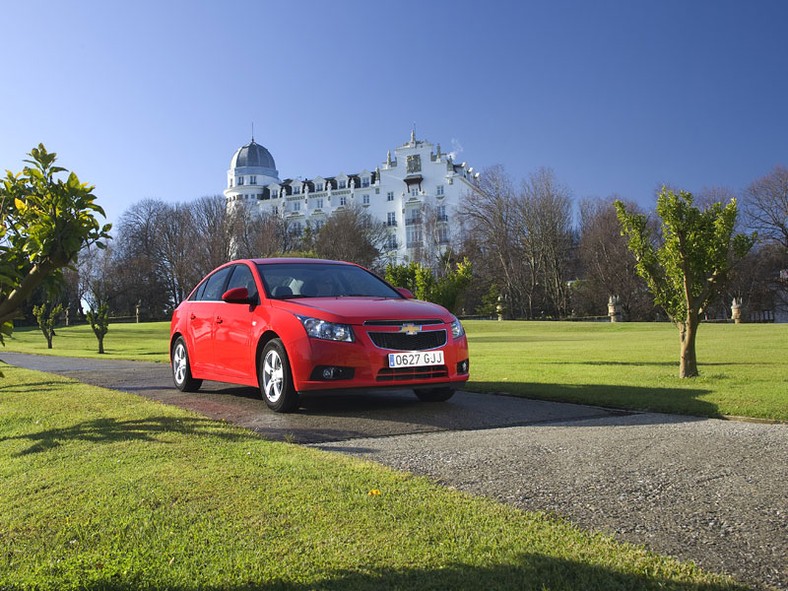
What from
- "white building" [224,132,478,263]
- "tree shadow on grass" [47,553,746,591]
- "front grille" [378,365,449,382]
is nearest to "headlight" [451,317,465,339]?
"front grille" [378,365,449,382]

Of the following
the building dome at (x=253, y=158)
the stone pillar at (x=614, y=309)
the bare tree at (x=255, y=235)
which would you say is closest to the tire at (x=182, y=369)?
the stone pillar at (x=614, y=309)

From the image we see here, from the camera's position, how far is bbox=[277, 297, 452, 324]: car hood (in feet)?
21.8

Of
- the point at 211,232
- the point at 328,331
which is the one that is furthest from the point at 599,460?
the point at 211,232

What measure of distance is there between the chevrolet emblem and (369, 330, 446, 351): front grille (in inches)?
0.8

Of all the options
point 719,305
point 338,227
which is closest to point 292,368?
point 719,305

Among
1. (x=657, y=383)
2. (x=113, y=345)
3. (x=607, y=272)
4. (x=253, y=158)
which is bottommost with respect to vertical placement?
(x=113, y=345)

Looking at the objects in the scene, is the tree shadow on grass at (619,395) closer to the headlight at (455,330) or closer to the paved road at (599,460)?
the paved road at (599,460)

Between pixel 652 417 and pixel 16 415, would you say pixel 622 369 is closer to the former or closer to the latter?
pixel 652 417

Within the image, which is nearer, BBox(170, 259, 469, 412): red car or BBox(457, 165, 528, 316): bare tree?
BBox(170, 259, 469, 412): red car

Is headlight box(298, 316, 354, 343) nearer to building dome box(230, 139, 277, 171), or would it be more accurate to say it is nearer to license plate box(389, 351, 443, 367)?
license plate box(389, 351, 443, 367)

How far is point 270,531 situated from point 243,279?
555cm

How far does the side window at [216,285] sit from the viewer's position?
864 centimetres

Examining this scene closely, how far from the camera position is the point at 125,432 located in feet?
17.5

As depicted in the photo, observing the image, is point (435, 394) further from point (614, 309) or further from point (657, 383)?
point (614, 309)
